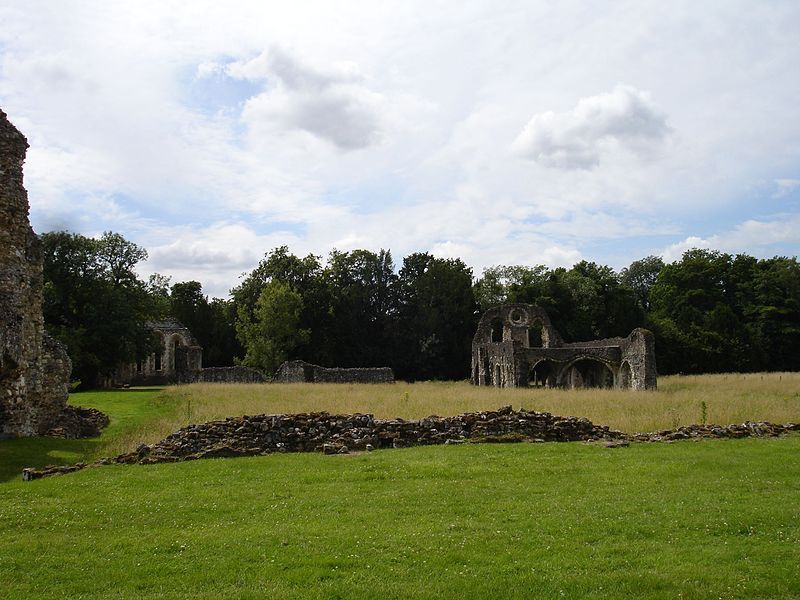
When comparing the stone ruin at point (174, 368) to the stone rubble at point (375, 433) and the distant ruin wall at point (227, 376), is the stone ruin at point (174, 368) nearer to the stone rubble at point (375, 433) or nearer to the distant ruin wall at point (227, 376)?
the distant ruin wall at point (227, 376)

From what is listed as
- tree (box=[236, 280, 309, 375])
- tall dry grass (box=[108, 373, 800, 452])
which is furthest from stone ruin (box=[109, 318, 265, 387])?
tall dry grass (box=[108, 373, 800, 452])

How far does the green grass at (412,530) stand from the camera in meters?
5.76

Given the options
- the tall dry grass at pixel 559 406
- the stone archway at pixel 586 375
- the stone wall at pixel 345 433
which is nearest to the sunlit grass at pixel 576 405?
the tall dry grass at pixel 559 406

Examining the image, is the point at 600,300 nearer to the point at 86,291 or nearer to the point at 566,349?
the point at 566,349

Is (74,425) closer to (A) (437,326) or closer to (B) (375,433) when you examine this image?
(B) (375,433)

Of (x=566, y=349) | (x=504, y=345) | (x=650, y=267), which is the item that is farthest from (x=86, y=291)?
(x=650, y=267)

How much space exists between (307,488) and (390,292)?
161 ft

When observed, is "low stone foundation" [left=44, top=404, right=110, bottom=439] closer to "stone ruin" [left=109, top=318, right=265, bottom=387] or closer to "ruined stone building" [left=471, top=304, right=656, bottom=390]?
"ruined stone building" [left=471, top=304, right=656, bottom=390]

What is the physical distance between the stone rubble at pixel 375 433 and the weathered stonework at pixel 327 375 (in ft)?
86.3

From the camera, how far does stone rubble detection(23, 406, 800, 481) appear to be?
42.4 feet

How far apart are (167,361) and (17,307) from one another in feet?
135

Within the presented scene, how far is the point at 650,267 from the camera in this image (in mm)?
84125

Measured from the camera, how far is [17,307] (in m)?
15.0

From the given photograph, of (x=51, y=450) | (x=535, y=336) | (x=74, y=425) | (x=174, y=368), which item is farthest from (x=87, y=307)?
(x=535, y=336)
